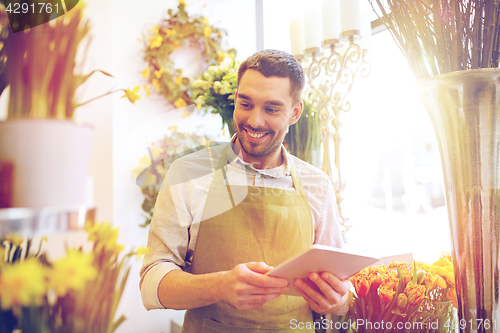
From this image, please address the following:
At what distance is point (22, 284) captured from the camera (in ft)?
0.99

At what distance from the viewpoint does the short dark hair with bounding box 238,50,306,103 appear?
0.82 meters

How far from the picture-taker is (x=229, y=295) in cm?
62

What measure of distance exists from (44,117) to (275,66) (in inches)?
24.1

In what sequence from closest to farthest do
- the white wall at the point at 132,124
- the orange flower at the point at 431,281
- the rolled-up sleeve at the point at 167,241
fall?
the white wall at the point at 132,124, the rolled-up sleeve at the point at 167,241, the orange flower at the point at 431,281

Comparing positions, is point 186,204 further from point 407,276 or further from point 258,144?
point 407,276

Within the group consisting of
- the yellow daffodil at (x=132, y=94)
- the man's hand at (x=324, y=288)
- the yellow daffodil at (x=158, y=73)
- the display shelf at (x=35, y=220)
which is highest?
the yellow daffodil at (x=158, y=73)

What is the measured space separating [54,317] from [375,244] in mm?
1234

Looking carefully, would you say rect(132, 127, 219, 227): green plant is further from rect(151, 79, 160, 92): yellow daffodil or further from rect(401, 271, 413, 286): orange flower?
rect(401, 271, 413, 286): orange flower

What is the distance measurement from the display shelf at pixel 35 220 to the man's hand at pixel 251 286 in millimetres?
346

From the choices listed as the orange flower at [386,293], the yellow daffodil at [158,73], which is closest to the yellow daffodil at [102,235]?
the yellow daffodil at [158,73]

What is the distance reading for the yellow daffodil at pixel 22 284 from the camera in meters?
0.30

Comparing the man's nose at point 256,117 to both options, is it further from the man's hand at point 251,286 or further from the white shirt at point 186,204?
the man's hand at point 251,286

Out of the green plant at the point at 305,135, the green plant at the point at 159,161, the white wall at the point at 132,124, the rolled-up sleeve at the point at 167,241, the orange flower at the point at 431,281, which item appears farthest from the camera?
the green plant at the point at 305,135


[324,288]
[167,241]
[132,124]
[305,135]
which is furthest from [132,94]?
[305,135]
